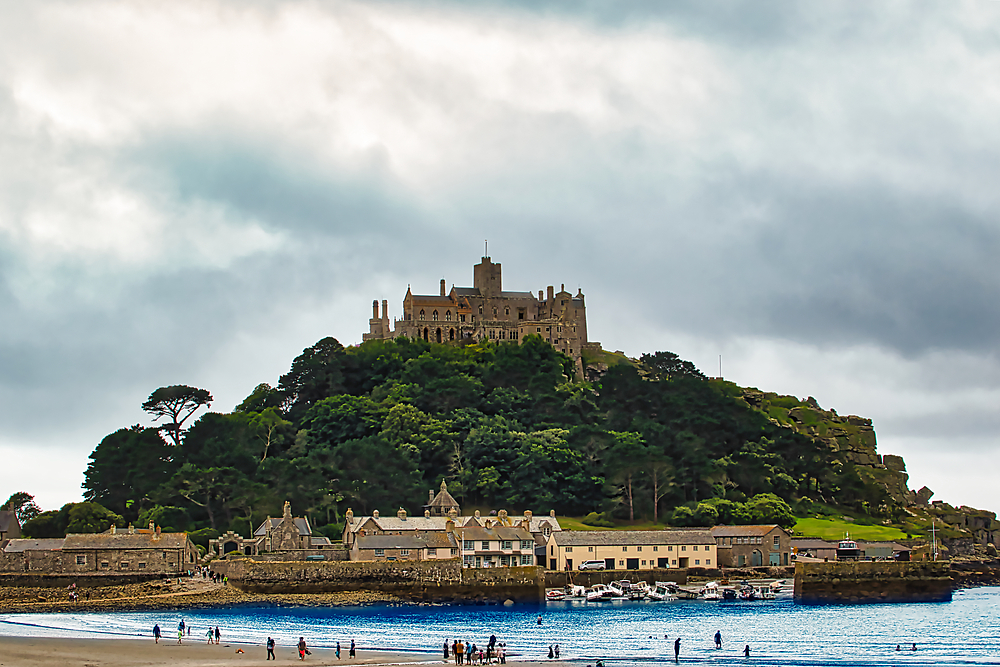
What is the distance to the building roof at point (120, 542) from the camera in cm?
6869

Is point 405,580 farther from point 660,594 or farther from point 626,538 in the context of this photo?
point 626,538

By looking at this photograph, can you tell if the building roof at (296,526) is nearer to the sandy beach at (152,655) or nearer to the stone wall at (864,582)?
the stone wall at (864,582)

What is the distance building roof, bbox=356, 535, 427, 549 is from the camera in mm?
72625

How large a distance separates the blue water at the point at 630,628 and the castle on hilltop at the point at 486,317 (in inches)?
2348

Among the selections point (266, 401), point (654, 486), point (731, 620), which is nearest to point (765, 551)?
point (654, 486)

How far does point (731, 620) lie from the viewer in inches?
2254

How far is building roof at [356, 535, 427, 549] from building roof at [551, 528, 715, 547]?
26.3 ft

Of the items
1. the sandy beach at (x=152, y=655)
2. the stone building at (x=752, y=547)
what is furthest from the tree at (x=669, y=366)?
the sandy beach at (x=152, y=655)

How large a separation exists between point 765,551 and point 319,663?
1767 inches

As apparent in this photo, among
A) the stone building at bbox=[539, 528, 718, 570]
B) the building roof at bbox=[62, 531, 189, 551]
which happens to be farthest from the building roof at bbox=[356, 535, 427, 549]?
the building roof at bbox=[62, 531, 189, 551]

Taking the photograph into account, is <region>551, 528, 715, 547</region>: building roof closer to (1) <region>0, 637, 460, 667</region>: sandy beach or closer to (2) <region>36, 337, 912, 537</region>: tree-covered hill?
(2) <region>36, 337, 912, 537</region>: tree-covered hill

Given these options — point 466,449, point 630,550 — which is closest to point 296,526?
point 630,550

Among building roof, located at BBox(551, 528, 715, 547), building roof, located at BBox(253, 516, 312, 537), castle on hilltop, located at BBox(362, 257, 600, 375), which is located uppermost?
castle on hilltop, located at BBox(362, 257, 600, 375)

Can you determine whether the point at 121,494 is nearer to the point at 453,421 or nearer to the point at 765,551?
the point at 453,421
